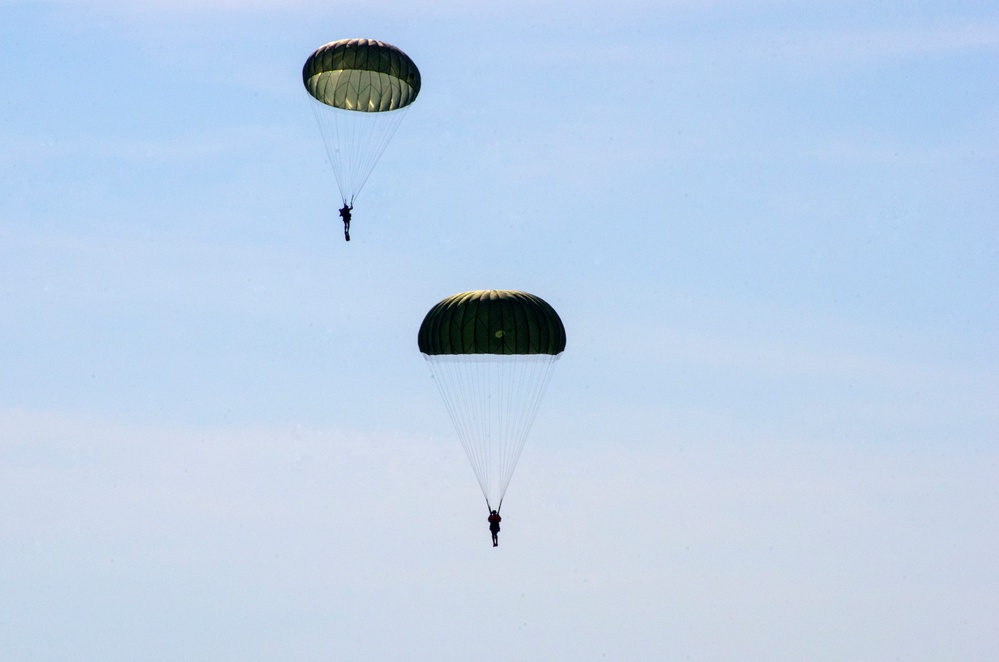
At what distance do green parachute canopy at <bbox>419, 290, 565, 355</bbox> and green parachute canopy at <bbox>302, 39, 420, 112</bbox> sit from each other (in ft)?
37.9

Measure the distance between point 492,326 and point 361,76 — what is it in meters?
14.3

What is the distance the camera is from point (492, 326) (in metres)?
72.9

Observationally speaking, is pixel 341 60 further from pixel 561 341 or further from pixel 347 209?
pixel 561 341

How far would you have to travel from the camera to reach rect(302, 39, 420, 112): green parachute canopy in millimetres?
80250

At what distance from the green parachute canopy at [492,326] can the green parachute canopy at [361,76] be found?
37.9ft

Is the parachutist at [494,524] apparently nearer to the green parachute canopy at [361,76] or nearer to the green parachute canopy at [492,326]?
the green parachute canopy at [492,326]

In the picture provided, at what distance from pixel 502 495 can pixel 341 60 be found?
19.4 m

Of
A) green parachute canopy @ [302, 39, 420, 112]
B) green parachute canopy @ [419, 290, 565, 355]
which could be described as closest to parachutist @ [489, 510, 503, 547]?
green parachute canopy @ [419, 290, 565, 355]

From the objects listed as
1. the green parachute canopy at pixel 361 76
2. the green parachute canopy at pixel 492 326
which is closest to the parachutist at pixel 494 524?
the green parachute canopy at pixel 492 326

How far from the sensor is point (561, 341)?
2945 inches

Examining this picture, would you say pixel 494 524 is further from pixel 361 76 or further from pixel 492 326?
pixel 361 76

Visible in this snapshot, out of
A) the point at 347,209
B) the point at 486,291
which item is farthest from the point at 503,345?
the point at 347,209

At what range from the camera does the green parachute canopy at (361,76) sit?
8025 centimetres

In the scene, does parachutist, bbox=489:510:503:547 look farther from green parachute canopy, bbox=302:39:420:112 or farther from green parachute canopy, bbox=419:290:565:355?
green parachute canopy, bbox=302:39:420:112
